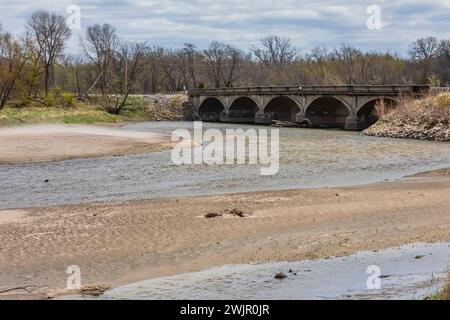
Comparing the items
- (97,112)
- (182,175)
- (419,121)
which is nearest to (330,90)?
(419,121)

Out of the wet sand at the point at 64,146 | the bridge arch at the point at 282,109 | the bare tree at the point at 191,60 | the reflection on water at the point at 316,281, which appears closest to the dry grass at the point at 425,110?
the wet sand at the point at 64,146

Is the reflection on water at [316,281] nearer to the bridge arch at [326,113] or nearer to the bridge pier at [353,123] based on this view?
the bridge pier at [353,123]

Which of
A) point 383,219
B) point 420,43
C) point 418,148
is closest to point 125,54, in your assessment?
point 420,43

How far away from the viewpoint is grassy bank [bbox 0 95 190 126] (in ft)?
245

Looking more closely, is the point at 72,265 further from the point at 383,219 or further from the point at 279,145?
the point at 279,145

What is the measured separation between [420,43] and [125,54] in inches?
2582

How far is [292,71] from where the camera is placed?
14662 cm

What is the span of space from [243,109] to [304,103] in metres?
23.3

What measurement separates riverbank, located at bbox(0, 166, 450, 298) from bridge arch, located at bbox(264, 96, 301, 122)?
7043 centimetres

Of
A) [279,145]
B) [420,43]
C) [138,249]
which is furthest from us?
[420,43]

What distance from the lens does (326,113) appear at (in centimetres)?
8388

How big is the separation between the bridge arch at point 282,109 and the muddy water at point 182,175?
166 feet

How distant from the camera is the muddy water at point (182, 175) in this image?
78.5 ft
